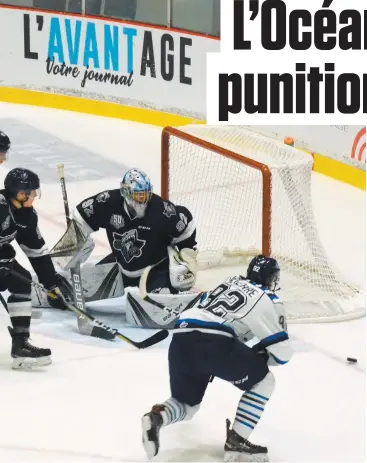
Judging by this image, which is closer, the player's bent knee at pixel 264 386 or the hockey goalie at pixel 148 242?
the player's bent knee at pixel 264 386

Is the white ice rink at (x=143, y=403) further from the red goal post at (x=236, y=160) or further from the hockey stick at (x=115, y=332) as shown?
the red goal post at (x=236, y=160)

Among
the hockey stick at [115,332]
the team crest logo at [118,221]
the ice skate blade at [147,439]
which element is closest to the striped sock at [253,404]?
the ice skate blade at [147,439]

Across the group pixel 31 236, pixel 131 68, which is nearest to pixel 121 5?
pixel 131 68

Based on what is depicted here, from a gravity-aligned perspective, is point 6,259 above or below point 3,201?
below

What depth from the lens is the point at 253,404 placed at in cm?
424

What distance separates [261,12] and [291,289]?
321 cm

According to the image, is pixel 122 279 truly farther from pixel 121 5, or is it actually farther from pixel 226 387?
pixel 121 5

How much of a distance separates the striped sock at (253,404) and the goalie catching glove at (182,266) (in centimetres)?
156

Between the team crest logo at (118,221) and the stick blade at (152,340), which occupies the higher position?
the team crest logo at (118,221)

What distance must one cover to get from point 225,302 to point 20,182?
4.20ft

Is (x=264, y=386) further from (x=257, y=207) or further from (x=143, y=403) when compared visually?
(x=257, y=207)

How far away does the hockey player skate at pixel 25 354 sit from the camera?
17.3 feet

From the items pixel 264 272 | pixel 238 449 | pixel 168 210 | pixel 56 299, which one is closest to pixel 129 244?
pixel 168 210

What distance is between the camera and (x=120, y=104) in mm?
10188
